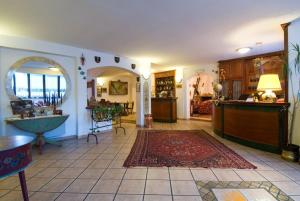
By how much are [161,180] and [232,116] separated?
267 cm

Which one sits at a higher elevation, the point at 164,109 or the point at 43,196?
the point at 164,109

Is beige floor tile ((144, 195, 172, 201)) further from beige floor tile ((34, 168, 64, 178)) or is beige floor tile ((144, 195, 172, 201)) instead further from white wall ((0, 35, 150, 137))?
white wall ((0, 35, 150, 137))

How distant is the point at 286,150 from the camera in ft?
9.95

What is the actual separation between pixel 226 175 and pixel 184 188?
711 mm

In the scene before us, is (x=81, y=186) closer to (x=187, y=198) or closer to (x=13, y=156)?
(x=13, y=156)

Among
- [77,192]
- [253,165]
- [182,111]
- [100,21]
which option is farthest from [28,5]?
[182,111]

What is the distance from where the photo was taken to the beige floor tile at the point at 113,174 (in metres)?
2.50

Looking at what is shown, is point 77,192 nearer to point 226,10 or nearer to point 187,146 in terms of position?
point 187,146

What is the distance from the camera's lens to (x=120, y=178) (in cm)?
247

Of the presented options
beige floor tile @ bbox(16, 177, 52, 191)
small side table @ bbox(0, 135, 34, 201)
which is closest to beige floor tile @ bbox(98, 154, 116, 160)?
beige floor tile @ bbox(16, 177, 52, 191)

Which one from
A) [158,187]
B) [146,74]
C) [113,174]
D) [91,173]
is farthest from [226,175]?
[146,74]

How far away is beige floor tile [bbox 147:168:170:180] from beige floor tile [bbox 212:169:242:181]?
0.68 m

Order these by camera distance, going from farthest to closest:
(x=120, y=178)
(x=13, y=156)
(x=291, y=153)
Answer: (x=291, y=153)
(x=120, y=178)
(x=13, y=156)

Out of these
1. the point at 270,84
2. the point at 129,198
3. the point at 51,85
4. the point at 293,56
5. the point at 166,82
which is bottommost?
the point at 129,198
